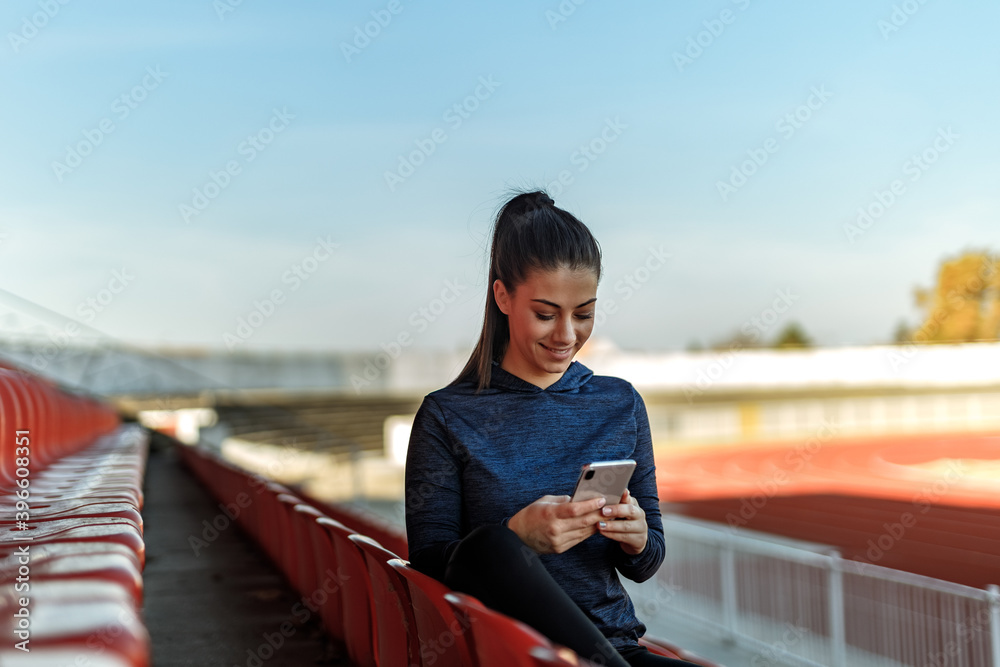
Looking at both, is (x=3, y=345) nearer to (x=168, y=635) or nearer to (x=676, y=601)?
(x=676, y=601)

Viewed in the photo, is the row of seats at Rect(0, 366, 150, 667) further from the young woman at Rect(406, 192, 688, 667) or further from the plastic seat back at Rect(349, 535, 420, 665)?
the young woman at Rect(406, 192, 688, 667)

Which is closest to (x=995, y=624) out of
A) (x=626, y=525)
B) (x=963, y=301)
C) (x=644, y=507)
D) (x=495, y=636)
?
(x=644, y=507)

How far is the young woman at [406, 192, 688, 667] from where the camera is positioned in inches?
77.8

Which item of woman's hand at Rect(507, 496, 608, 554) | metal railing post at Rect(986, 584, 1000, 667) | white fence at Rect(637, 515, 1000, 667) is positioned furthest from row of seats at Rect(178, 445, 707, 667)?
white fence at Rect(637, 515, 1000, 667)

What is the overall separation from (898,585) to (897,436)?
1073 inches

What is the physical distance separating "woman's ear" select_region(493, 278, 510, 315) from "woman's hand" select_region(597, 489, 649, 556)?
514 mm

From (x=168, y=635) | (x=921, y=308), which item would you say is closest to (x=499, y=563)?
(x=168, y=635)

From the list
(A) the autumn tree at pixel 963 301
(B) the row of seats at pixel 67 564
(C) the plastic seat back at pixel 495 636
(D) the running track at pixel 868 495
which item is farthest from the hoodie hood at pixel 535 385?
(A) the autumn tree at pixel 963 301

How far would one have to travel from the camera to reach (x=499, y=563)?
65.9 inches

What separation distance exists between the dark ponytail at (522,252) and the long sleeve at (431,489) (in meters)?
0.14

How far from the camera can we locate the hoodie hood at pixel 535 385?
213 cm

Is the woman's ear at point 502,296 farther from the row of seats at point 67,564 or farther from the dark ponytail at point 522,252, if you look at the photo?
the row of seats at point 67,564

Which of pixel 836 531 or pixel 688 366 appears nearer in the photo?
pixel 836 531

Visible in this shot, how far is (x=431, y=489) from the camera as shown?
6.61 ft
